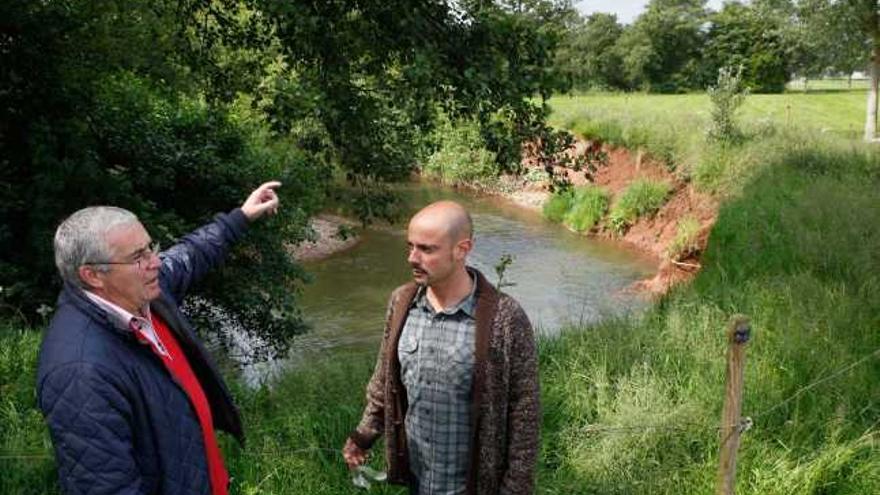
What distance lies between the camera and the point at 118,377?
2.10 m

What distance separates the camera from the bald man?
2.66m

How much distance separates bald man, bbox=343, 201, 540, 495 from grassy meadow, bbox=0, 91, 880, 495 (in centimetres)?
141

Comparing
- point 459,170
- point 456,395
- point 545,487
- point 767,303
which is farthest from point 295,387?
point 459,170

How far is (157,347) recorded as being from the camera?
2.26 metres

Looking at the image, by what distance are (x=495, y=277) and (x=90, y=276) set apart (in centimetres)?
1373

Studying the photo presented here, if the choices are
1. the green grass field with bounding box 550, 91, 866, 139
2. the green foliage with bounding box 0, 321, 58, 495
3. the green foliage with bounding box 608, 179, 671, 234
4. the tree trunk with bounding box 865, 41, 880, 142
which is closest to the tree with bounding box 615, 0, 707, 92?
the green grass field with bounding box 550, 91, 866, 139

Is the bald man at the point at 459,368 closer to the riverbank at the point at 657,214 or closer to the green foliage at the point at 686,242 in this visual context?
the riverbank at the point at 657,214

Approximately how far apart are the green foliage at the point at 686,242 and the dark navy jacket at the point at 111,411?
46.4ft

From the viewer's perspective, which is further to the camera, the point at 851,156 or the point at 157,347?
the point at 851,156

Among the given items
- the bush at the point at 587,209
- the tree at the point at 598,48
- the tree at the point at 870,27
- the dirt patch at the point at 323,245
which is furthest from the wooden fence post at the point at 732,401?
the tree at the point at 598,48

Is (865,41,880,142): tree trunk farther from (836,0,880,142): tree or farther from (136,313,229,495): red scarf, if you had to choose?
(136,313,229,495): red scarf

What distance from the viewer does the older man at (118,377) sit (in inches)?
80.2

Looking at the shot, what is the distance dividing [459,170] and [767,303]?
70.6 feet

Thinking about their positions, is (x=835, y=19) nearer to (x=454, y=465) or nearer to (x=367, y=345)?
(x=367, y=345)
